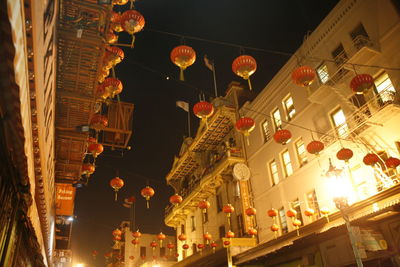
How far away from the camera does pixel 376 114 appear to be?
13.8m

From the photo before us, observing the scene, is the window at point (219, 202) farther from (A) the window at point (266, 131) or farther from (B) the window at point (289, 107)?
(B) the window at point (289, 107)

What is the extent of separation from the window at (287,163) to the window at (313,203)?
2339mm

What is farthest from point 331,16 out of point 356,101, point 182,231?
point 182,231

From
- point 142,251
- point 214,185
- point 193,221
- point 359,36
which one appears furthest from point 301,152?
point 142,251

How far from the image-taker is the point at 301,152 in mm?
19500

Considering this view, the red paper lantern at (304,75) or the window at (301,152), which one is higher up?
the window at (301,152)

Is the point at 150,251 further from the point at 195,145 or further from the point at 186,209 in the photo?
the point at 195,145

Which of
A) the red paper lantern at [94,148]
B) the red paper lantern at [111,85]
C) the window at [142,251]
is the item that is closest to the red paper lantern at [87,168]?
the red paper lantern at [94,148]

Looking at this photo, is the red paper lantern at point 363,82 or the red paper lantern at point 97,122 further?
the red paper lantern at point 97,122

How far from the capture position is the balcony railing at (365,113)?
13.4 meters

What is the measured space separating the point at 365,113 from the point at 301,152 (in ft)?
17.0

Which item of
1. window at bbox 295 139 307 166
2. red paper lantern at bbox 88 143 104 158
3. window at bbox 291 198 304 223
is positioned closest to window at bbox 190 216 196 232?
window at bbox 291 198 304 223

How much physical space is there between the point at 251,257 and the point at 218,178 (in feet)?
27.4

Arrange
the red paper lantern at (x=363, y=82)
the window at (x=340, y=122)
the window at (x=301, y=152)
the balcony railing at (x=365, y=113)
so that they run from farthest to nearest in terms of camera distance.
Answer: the window at (x=301, y=152) → the window at (x=340, y=122) → the balcony railing at (x=365, y=113) → the red paper lantern at (x=363, y=82)
